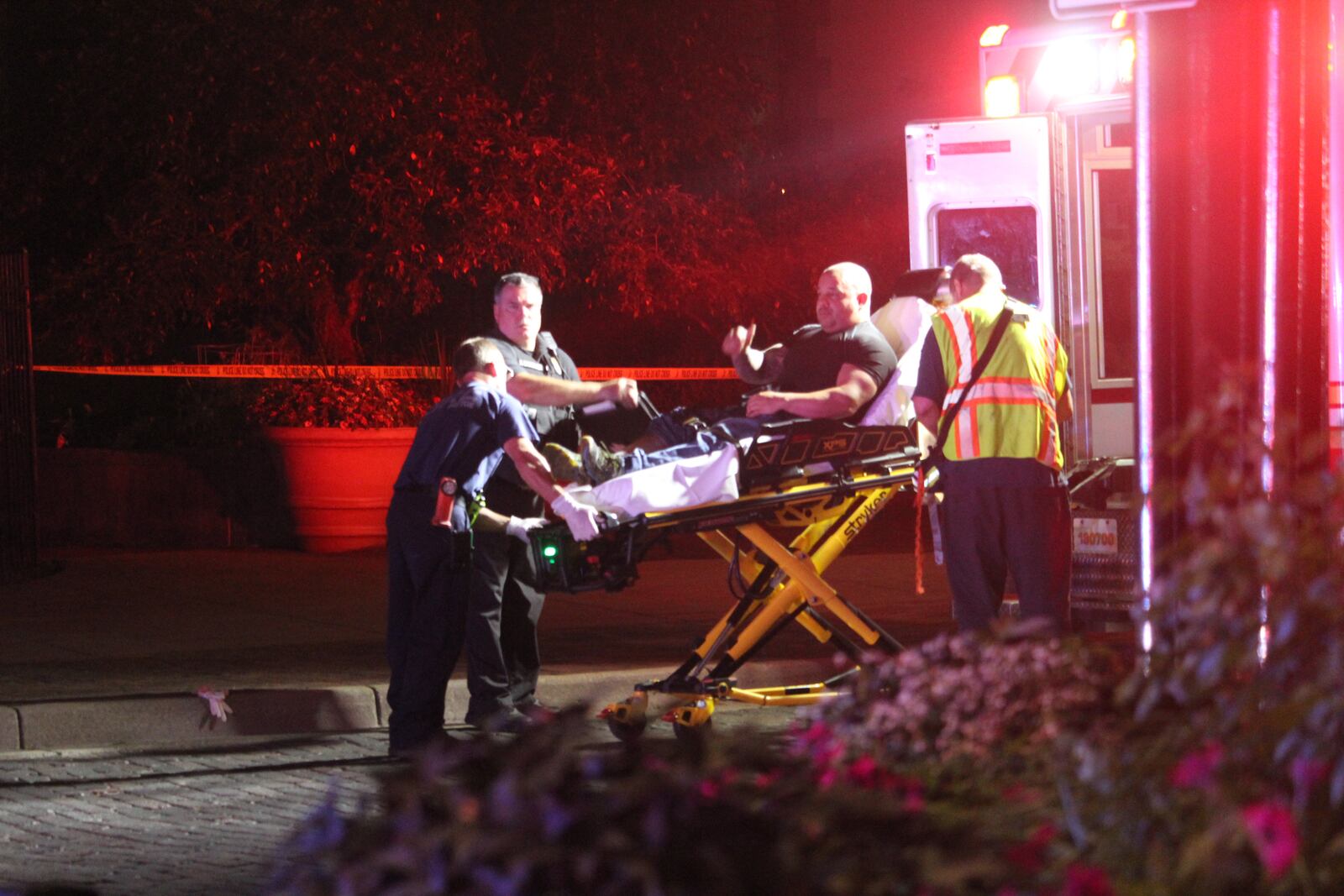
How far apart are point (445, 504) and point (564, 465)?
486 millimetres

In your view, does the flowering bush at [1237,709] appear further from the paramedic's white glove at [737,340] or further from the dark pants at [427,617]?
the paramedic's white glove at [737,340]

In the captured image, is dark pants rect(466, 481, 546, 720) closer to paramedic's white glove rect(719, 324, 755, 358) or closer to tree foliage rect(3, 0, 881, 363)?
paramedic's white glove rect(719, 324, 755, 358)

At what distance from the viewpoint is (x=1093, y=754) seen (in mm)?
2301

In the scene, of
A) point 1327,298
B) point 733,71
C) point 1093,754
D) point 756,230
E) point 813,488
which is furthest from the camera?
point 756,230

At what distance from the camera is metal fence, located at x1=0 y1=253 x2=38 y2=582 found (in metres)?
12.3

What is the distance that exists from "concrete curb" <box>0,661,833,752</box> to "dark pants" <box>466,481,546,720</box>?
0.33 metres

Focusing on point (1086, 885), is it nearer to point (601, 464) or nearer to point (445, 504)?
point (601, 464)

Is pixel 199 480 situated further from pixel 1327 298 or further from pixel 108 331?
pixel 1327 298

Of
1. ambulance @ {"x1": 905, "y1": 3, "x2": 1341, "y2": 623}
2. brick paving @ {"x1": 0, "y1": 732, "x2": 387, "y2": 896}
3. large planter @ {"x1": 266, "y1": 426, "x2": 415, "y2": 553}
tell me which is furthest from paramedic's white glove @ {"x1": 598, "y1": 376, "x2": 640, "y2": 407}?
large planter @ {"x1": 266, "y1": 426, "x2": 415, "y2": 553}

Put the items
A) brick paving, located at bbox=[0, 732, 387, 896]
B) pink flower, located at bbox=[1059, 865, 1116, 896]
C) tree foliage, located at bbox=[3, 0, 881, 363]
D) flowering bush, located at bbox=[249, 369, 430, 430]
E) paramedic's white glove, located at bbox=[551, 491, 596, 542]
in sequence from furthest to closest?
1. flowering bush, located at bbox=[249, 369, 430, 430]
2. tree foliage, located at bbox=[3, 0, 881, 363]
3. paramedic's white glove, located at bbox=[551, 491, 596, 542]
4. brick paving, located at bbox=[0, 732, 387, 896]
5. pink flower, located at bbox=[1059, 865, 1116, 896]

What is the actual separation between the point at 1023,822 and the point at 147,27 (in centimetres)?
1344

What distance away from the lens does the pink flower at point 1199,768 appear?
2148 mm

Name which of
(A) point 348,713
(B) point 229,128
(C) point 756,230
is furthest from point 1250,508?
(C) point 756,230

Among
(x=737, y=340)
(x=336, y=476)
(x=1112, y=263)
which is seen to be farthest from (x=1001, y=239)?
(x=336, y=476)
